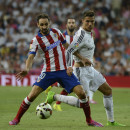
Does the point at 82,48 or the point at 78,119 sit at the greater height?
the point at 82,48

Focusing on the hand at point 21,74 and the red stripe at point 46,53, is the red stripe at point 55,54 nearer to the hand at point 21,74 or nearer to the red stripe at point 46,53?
the red stripe at point 46,53

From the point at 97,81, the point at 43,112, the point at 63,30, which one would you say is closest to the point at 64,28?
the point at 63,30

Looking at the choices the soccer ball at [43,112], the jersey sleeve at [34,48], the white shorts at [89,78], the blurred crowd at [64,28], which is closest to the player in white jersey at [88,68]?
the white shorts at [89,78]

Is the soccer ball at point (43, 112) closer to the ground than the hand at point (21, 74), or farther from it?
closer to the ground

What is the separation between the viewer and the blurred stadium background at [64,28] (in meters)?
22.3

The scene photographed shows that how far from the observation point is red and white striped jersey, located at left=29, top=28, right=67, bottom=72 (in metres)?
8.23

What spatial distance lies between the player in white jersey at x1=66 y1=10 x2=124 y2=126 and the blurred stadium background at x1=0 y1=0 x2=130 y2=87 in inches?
491

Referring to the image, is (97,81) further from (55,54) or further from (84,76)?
(55,54)

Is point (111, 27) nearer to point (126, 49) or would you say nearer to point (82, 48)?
point (126, 49)

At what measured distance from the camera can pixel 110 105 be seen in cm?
831

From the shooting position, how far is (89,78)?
864 cm

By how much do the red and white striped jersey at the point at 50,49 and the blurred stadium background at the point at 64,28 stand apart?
13.1 meters

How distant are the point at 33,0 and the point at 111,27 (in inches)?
198

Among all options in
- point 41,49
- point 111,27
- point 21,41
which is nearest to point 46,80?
point 41,49
